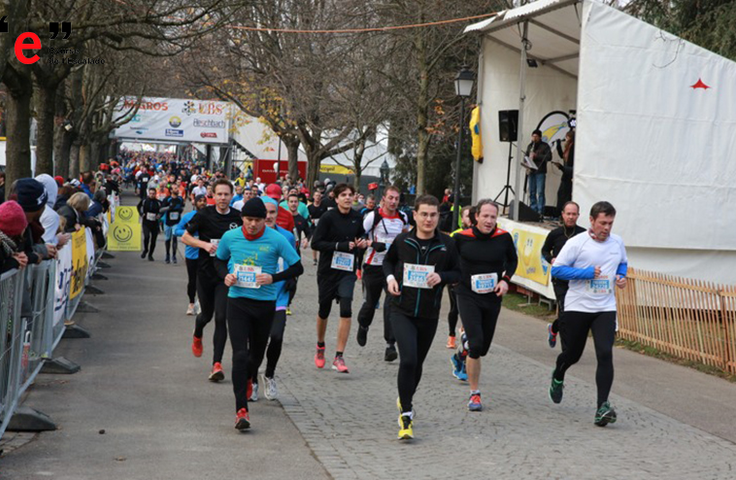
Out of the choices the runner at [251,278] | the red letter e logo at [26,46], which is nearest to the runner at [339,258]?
the runner at [251,278]

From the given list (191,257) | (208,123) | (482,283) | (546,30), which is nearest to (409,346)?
(482,283)

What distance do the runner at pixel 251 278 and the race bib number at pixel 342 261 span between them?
8.71 ft

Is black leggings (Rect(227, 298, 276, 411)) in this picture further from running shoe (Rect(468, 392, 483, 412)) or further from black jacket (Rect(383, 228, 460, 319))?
running shoe (Rect(468, 392, 483, 412))

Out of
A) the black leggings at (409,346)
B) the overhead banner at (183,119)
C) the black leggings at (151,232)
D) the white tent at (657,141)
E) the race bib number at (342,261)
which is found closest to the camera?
the black leggings at (409,346)

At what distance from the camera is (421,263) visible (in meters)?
7.98

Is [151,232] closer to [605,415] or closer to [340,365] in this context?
[340,365]

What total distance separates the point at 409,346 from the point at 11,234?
298 centimetres

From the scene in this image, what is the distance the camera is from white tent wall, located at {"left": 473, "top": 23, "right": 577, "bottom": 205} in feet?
72.5

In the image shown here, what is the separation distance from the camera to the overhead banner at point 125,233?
25500 mm

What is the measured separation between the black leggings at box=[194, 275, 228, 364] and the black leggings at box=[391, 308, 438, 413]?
7.88 feet

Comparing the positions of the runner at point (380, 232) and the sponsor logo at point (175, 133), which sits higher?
the sponsor logo at point (175, 133)

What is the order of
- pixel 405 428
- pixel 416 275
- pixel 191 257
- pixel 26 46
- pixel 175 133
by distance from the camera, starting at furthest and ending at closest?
pixel 175 133
pixel 26 46
pixel 191 257
pixel 416 275
pixel 405 428

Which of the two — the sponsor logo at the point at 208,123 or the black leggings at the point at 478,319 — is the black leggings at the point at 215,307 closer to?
the black leggings at the point at 478,319

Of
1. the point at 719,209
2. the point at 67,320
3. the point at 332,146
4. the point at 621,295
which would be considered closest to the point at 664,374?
the point at 621,295
